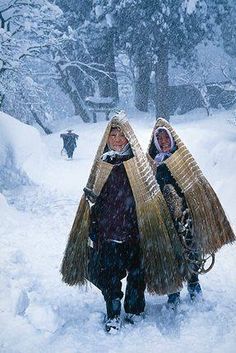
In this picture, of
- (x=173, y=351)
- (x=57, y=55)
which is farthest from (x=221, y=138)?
(x=57, y=55)

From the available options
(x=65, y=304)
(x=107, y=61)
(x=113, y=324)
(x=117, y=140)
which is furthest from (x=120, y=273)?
(x=107, y=61)

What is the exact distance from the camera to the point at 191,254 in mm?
4449

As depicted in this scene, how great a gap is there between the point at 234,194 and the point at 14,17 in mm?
11792

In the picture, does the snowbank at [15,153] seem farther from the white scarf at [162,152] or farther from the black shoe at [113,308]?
the black shoe at [113,308]

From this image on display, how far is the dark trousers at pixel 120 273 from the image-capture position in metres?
3.99

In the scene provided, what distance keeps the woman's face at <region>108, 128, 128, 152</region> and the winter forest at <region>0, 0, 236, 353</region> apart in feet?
5.64

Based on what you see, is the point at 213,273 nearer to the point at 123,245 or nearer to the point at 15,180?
the point at 123,245

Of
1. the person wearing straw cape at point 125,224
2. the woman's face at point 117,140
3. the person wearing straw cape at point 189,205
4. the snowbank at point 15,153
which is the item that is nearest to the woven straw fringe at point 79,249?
the person wearing straw cape at point 125,224

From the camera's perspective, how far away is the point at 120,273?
4027mm

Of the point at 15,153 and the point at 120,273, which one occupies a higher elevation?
the point at 120,273

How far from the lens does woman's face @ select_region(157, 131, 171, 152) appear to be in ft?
14.9

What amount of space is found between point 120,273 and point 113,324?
474 millimetres

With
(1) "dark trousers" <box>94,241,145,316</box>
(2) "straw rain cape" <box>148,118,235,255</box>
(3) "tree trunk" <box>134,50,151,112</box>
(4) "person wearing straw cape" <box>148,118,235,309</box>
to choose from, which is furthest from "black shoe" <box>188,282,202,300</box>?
(3) "tree trunk" <box>134,50,151,112</box>

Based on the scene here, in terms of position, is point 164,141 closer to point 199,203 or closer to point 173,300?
point 199,203
